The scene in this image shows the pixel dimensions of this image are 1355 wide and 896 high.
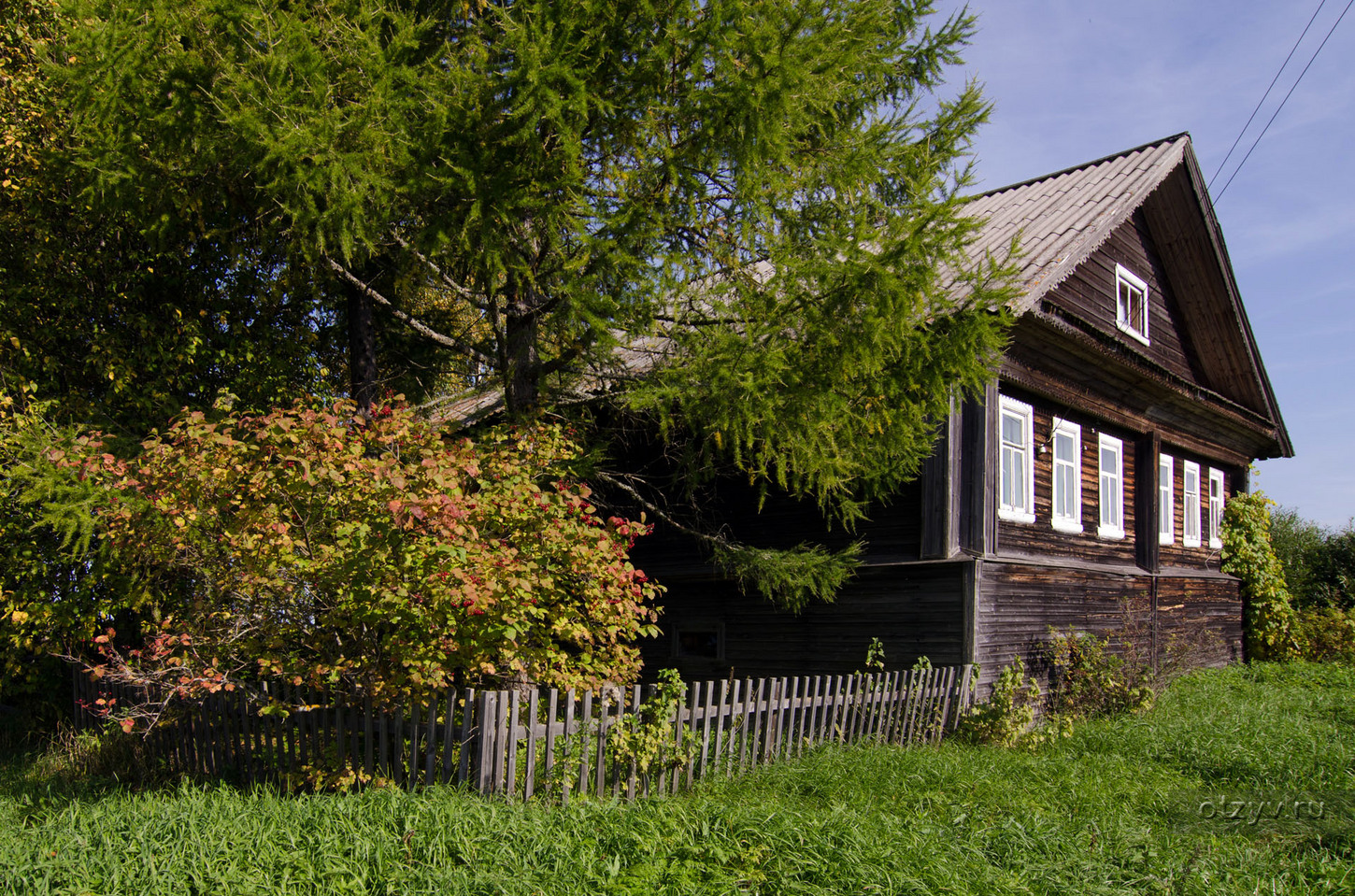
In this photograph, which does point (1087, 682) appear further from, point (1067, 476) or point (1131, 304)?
point (1131, 304)

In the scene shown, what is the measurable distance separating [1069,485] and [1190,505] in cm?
581

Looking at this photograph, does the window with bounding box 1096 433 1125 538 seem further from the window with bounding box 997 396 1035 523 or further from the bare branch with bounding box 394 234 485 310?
the bare branch with bounding box 394 234 485 310

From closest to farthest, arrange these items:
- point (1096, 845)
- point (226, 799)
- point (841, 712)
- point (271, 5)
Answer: point (1096, 845), point (226, 799), point (271, 5), point (841, 712)

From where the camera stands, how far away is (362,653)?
21.4 feet

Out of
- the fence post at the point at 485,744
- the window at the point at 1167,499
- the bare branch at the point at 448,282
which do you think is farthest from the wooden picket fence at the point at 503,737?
the window at the point at 1167,499

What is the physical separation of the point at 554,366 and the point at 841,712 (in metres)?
4.21

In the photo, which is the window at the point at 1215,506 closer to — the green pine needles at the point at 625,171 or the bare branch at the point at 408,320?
the green pine needles at the point at 625,171

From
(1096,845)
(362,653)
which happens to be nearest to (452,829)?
(362,653)

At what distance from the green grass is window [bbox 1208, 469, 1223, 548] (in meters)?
12.3

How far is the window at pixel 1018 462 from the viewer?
11680 mm

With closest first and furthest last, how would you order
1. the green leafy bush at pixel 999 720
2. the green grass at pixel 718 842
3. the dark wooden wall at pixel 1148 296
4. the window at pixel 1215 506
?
the green grass at pixel 718 842 < the green leafy bush at pixel 999 720 < the dark wooden wall at pixel 1148 296 < the window at pixel 1215 506

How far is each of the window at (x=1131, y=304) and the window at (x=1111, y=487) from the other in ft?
6.26

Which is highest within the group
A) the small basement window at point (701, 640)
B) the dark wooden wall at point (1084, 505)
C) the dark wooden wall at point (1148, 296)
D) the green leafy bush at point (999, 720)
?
the dark wooden wall at point (1148, 296)

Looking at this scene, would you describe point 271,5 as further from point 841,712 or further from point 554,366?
point 841,712
